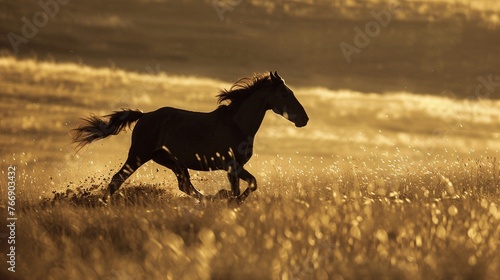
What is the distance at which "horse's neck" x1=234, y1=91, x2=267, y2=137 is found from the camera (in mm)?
12438

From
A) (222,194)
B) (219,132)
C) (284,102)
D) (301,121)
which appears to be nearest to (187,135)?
(219,132)

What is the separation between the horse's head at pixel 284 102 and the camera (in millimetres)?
12547

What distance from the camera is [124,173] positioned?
13375 mm

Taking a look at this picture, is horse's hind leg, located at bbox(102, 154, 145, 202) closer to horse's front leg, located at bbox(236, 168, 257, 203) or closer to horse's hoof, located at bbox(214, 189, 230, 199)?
horse's hoof, located at bbox(214, 189, 230, 199)

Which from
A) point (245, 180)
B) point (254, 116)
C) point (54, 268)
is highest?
point (254, 116)

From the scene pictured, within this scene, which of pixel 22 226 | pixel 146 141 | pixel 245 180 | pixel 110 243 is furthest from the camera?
pixel 146 141

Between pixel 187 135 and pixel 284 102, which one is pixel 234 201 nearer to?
pixel 187 135

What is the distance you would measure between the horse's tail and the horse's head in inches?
102

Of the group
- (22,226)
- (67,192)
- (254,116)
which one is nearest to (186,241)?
(22,226)

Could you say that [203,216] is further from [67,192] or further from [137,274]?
[67,192]

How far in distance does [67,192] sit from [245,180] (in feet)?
11.3

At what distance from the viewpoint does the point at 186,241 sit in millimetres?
8750

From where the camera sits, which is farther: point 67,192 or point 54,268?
point 67,192

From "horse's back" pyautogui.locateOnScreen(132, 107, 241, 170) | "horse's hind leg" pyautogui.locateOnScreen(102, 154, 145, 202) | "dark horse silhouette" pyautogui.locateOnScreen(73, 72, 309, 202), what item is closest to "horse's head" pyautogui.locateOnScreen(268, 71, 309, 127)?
"dark horse silhouette" pyautogui.locateOnScreen(73, 72, 309, 202)
